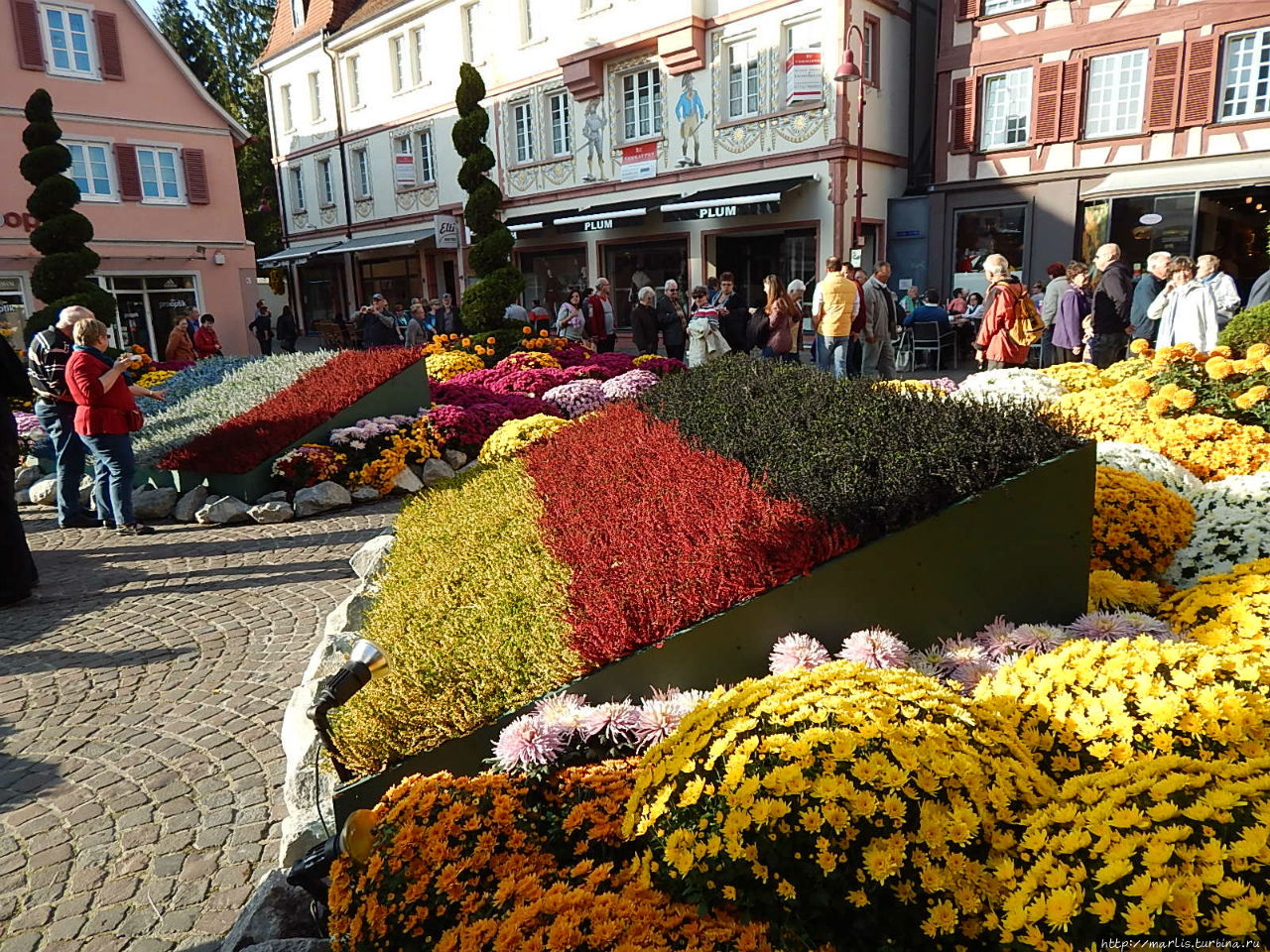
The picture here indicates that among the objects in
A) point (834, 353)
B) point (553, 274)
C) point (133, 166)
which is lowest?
point (834, 353)

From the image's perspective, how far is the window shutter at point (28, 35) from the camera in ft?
67.2

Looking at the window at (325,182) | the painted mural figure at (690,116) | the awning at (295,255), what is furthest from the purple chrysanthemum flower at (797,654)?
the window at (325,182)

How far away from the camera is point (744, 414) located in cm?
468

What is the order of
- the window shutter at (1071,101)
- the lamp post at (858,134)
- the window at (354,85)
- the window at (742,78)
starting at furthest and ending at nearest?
the window at (354,85), the window at (742,78), the window shutter at (1071,101), the lamp post at (858,134)

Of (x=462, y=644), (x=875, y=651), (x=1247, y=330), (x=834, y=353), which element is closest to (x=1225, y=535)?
(x=875, y=651)

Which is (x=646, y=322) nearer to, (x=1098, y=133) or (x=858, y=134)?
(x=858, y=134)

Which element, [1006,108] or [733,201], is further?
[733,201]

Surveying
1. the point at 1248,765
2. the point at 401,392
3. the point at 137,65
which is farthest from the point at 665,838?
the point at 137,65

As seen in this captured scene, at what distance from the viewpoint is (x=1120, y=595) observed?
3.49 m

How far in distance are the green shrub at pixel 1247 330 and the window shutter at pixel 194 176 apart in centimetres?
2483

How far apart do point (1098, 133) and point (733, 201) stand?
25.5 ft

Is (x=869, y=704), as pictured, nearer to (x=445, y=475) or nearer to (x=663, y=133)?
(x=445, y=475)

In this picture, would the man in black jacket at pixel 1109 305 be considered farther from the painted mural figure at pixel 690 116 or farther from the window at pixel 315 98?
the window at pixel 315 98

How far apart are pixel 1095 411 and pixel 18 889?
673 centimetres
